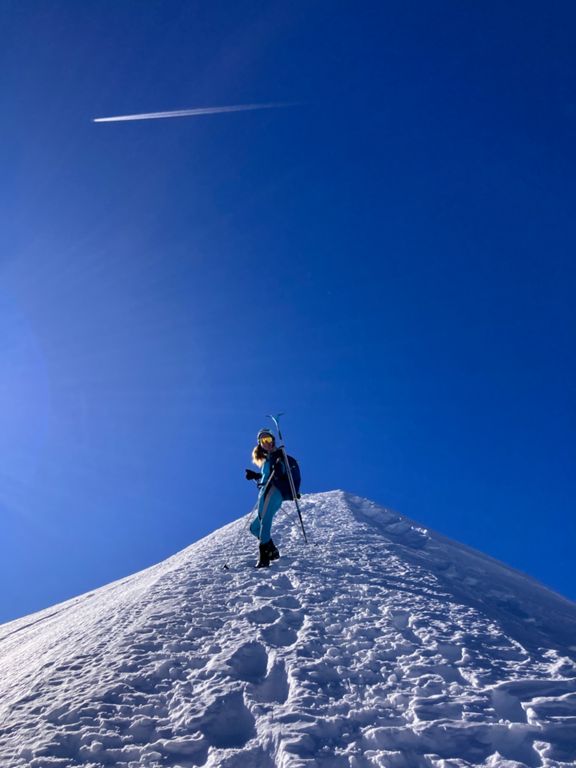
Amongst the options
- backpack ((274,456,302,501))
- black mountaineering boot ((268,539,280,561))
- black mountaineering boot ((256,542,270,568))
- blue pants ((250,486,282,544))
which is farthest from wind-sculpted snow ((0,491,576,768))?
backpack ((274,456,302,501))

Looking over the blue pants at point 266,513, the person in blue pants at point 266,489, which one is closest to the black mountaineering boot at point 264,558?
the person in blue pants at point 266,489

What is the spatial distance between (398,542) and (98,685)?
9.19 meters

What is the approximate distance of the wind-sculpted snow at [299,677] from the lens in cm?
456

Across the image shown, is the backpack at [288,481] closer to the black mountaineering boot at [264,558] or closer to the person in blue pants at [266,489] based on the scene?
the person in blue pants at [266,489]

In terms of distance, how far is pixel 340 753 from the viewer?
4.47 meters

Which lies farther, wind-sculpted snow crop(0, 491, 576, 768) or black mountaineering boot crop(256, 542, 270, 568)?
black mountaineering boot crop(256, 542, 270, 568)

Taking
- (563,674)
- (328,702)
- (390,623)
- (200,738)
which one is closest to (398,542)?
(390,623)

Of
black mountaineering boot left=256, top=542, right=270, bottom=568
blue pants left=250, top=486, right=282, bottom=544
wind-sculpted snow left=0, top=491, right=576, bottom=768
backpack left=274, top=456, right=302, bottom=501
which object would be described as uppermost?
backpack left=274, top=456, right=302, bottom=501

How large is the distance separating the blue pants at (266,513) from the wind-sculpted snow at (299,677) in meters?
0.92

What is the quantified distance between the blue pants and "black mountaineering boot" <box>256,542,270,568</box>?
12 centimetres

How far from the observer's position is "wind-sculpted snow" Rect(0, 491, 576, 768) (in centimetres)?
456

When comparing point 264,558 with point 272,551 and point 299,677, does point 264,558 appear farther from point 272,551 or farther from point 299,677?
point 299,677

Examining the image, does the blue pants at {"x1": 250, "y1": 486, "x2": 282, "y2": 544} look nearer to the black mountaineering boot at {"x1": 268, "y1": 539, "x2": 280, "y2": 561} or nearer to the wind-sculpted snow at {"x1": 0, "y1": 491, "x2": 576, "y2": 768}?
the black mountaineering boot at {"x1": 268, "y1": 539, "x2": 280, "y2": 561}

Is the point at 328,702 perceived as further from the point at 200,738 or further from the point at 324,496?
the point at 324,496
